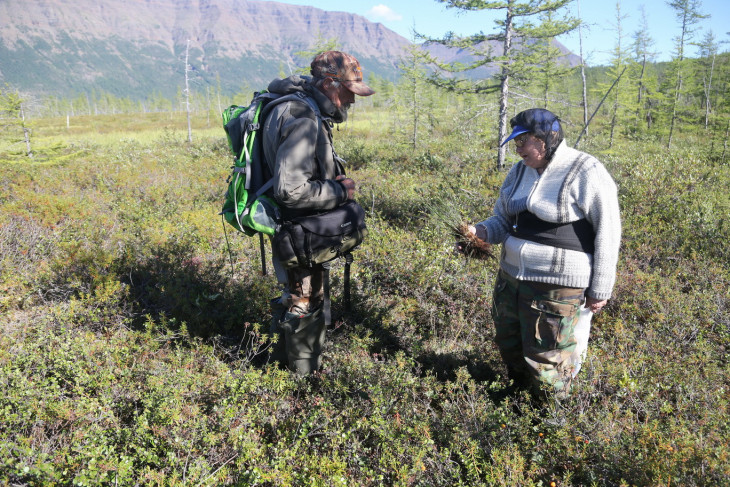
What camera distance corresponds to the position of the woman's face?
248 cm

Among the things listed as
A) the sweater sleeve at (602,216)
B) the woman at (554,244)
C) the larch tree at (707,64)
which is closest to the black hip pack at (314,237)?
the woman at (554,244)

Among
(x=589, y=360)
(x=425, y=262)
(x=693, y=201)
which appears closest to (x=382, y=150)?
(x=693, y=201)

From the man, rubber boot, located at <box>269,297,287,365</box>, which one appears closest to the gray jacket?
the man

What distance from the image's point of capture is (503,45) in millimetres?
11844

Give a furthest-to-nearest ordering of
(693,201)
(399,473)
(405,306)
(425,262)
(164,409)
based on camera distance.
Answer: (693,201), (425,262), (405,306), (164,409), (399,473)

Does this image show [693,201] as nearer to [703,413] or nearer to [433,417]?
[703,413]

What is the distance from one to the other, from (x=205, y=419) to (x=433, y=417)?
1.57 m

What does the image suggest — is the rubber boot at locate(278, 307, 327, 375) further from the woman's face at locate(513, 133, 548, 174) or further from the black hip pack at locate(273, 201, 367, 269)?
the woman's face at locate(513, 133, 548, 174)

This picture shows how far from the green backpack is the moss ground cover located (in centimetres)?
107

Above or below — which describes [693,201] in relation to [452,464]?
above

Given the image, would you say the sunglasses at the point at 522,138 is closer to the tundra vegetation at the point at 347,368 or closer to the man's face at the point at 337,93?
the man's face at the point at 337,93

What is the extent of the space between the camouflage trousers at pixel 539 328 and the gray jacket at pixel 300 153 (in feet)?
4.55

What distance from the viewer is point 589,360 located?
3020 millimetres

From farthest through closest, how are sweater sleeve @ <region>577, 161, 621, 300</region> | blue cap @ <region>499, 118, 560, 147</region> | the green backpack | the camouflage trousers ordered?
the green backpack → the camouflage trousers → blue cap @ <region>499, 118, 560, 147</region> → sweater sleeve @ <region>577, 161, 621, 300</region>
